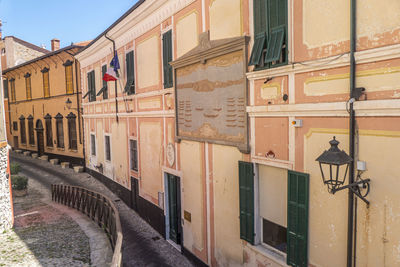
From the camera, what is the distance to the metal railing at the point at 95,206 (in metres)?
8.98

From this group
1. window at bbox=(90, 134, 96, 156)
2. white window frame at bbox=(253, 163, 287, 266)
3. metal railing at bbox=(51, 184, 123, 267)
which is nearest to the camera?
white window frame at bbox=(253, 163, 287, 266)

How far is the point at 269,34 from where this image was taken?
620 cm

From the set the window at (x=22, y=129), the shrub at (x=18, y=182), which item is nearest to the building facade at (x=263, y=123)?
the shrub at (x=18, y=182)

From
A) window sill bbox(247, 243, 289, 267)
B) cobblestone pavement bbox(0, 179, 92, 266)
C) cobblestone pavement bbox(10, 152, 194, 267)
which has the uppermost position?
window sill bbox(247, 243, 289, 267)

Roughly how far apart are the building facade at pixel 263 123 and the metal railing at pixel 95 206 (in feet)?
6.23

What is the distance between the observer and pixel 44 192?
1648 centimetres

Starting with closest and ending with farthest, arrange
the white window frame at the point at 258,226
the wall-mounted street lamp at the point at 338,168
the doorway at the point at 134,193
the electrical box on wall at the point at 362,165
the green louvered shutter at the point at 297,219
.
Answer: the wall-mounted street lamp at the point at 338,168 < the electrical box on wall at the point at 362,165 < the green louvered shutter at the point at 297,219 < the white window frame at the point at 258,226 < the doorway at the point at 134,193

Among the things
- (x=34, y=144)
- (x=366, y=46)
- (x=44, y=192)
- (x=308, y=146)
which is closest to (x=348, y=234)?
(x=308, y=146)

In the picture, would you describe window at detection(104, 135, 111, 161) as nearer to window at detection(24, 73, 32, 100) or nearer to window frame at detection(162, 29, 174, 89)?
window frame at detection(162, 29, 174, 89)

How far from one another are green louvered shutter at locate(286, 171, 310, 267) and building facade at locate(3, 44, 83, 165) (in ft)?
57.7

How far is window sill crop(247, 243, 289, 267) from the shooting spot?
6.20 m

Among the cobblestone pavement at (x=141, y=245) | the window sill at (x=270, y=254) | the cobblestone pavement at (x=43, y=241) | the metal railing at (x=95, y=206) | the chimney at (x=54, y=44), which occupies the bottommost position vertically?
the cobblestone pavement at (x=141, y=245)

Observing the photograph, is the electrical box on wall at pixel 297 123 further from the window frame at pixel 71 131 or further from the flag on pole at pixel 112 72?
the window frame at pixel 71 131

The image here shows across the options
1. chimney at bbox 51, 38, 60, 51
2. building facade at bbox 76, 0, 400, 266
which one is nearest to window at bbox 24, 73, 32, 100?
chimney at bbox 51, 38, 60, 51
